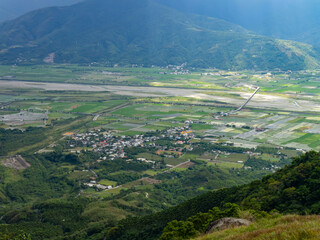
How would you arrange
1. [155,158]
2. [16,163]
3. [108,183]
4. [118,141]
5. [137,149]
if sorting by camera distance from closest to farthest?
1. [108,183]
2. [16,163]
3. [155,158]
4. [137,149]
5. [118,141]

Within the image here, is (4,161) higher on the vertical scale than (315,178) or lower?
lower

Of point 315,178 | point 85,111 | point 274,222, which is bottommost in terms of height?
point 85,111

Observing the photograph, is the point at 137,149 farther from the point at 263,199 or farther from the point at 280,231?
the point at 280,231

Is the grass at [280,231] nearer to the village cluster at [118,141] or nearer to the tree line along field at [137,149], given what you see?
the tree line along field at [137,149]

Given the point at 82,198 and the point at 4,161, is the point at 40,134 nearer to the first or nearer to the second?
the point at 4,161

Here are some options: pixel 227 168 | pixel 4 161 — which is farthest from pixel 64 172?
pixel 227 168

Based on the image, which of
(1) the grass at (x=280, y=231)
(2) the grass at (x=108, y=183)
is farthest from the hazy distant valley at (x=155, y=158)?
(2) the grass at (x=108, y=183)

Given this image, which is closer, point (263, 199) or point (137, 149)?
point (263, 199)

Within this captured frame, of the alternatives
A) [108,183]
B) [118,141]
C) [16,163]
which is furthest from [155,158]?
[16,163]

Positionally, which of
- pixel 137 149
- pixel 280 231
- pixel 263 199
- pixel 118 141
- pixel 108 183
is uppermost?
pixel 280 231
